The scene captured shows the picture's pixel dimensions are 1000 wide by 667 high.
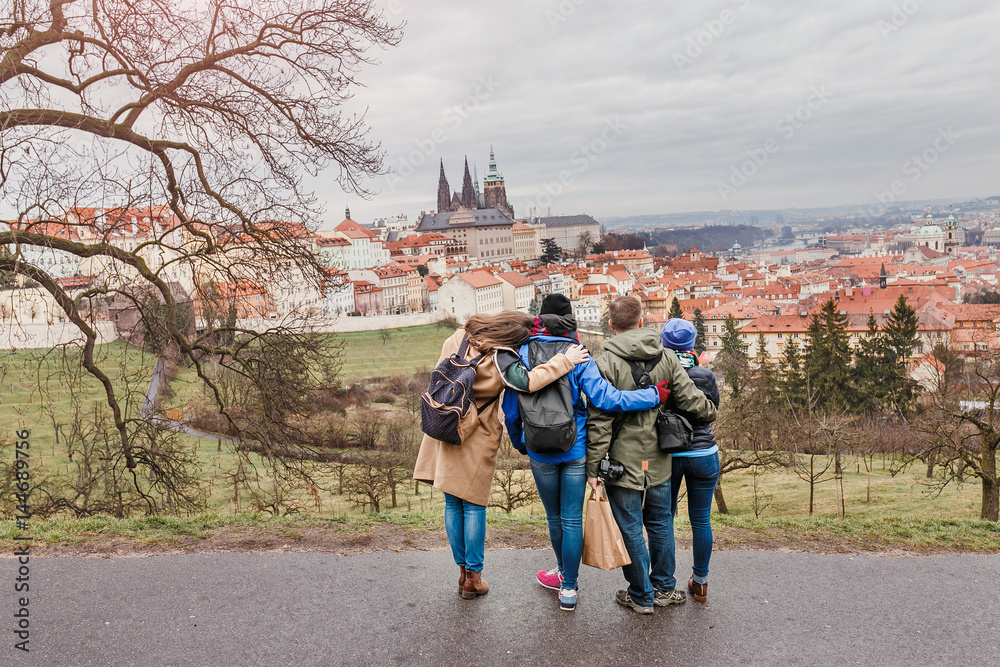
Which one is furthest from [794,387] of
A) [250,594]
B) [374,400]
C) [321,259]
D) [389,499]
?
[250,594]

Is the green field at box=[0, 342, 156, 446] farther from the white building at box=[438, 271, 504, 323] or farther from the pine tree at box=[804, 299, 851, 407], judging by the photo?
the white building at box=[438, 271, 504, 323]

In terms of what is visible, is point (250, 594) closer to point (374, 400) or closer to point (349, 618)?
point (349, 618)

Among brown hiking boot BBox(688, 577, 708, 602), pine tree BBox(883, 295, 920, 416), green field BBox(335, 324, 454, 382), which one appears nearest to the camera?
brown hiking boot BBox(688, 577, 708, 602)

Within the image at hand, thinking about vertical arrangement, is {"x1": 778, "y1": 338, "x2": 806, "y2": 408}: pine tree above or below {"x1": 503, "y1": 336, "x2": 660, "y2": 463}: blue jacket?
below

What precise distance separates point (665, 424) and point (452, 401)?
1.26 meters

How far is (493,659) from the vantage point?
148 inches

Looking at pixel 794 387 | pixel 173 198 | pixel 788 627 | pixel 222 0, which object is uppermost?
pixel 222 0

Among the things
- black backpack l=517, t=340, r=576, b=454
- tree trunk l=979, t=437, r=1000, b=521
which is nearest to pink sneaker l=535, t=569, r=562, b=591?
black backpack l=517, t=340, r=576, b=454

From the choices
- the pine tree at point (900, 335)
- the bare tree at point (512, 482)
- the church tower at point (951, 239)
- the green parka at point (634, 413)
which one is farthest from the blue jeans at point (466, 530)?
the church tower at point (951, 239)

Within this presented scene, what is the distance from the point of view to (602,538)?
4184 mm

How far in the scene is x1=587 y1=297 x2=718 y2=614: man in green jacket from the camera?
4.19 m

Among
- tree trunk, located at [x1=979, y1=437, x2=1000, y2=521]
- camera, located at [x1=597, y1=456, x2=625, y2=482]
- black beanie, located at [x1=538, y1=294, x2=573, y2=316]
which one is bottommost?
tree trunk, located at [x1=979, y1=437, x2=1000, y2=521]

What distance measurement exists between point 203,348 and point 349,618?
182 inches

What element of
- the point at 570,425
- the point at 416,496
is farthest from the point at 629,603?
the point at 416,496
